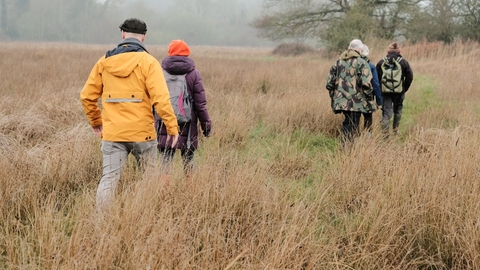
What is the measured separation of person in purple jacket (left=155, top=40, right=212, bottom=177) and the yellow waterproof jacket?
0.57 metres

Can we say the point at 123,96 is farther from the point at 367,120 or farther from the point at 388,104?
the point at 388,104

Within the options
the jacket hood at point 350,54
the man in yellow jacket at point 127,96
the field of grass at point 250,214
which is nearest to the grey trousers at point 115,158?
the man in yellow jacket at point 127,96

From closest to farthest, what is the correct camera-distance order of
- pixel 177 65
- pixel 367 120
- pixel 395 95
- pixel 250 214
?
1. pixel 250 214
2. pixel 177 65
3. pixel 367 120
4. pixel 395 95

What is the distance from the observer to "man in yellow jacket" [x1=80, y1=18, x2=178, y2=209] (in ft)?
9.09

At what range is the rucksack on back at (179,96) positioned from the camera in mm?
3404

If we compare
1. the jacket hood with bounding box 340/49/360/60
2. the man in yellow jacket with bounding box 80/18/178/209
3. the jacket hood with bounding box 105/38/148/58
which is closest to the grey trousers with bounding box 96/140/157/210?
the man in yellow jacket with bounding box 80/18/178/209

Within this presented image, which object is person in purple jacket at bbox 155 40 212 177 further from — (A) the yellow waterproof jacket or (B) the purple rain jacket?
(A) the yellow waterproof jacket

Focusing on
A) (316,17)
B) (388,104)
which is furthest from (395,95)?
(316,17)

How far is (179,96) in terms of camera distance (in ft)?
11.2

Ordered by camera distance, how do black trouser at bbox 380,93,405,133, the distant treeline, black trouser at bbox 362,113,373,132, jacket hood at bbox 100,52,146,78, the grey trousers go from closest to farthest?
jacket hood at bbox 100,52,146,78 → the grey trousers → black trouser at bbox 362,113,373,132 → black trouser at bbox 380,93,405,133 → the distant treeline

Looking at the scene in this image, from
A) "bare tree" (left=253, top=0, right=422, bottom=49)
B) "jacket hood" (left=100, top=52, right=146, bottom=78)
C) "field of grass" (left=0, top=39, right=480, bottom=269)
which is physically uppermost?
"bare tree" (left=253, top=0, right=422, bottom=49)

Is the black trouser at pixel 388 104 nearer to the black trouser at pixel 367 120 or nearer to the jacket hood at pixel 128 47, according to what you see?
the black trouser at pixel 367 120

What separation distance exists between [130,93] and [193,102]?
0.84 metres

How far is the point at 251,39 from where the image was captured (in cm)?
10006
